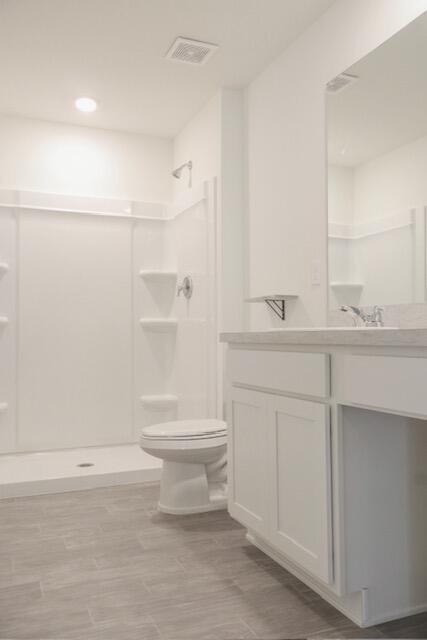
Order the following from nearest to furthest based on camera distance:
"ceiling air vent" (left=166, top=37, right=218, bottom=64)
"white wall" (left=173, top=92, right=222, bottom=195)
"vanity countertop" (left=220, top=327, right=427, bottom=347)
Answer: "vanity countertop" (left=220, top=327, right=427, bottom=347), "ceiling air vent" (left=166, top=37, right=218, bottom=64), "white wall" (left=173, top=92, right=222, bottom=195)

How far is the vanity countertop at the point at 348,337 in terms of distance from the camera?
4.36 feet

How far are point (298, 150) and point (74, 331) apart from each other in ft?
6.82

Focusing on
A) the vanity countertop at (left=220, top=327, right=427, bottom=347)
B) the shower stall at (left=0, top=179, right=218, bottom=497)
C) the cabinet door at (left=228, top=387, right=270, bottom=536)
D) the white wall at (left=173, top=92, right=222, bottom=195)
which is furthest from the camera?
the shower stall at (left=0, top=179, right=218, bottom=497)

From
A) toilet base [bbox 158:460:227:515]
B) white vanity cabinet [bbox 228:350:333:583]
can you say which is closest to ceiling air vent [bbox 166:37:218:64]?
white vanity cabinet [bbox 228:350:333:583]

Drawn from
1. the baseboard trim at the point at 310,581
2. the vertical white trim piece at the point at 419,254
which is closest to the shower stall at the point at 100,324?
the baseboard trim at the point at 310,581

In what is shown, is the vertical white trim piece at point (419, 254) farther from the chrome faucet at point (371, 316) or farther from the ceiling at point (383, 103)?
the ceiling at point (383, 103)

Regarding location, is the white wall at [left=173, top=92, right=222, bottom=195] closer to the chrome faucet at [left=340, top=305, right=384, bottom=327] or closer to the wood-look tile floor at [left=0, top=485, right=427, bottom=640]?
the chrome faucet at [left=340, top=305, right=384, bottom=327]

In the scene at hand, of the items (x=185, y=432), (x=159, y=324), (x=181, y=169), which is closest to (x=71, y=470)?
(x=185, y=432)

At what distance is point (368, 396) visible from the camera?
4.84ft

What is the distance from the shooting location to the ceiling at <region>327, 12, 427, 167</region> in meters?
2.16

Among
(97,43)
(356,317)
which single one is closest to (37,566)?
(356,317)

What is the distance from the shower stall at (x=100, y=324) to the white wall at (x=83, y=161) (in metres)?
0.11

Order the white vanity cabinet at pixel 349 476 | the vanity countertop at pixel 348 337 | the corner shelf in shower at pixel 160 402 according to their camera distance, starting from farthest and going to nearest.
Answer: the corner shelf in shower at pixel 160 402 → the white vanity cabinet at pixel 349 476 → the vanity countertop at pixel 348 337

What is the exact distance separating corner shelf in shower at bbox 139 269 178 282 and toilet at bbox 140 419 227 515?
157cm
